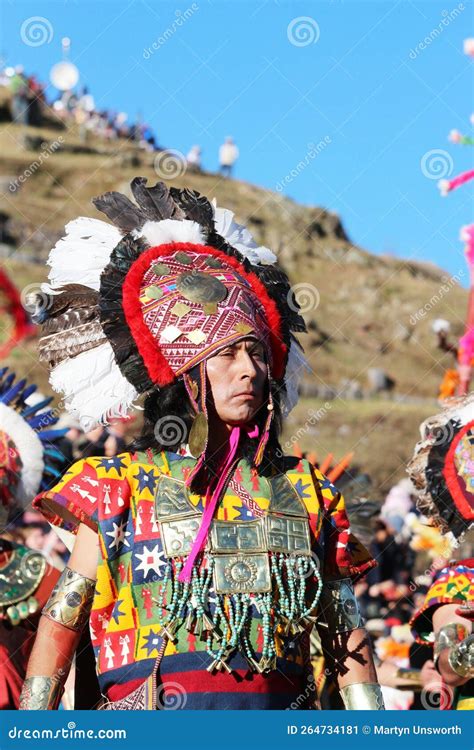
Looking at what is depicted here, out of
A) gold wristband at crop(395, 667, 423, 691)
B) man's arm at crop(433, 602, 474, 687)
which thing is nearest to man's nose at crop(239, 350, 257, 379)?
man's arm at crop(433, 602, 474, 687)

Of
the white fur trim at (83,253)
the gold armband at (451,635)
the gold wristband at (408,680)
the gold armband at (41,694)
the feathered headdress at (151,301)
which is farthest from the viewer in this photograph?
Answer: the gold wristband at (408,680)

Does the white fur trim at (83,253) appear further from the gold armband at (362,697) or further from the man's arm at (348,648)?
the gold armband at (362,697)

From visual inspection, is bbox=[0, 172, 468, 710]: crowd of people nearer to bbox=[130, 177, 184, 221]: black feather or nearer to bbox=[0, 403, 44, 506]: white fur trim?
bbox=[130, 177, 184, 221]: black feather

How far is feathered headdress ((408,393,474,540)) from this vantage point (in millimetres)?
6340

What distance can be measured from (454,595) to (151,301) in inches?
86.4

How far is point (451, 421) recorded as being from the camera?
6539mm

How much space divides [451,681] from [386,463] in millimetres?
25131

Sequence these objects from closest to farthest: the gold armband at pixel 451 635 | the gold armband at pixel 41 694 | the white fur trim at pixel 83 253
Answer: the gold armband at pixel 41 694
the white fur trim at pixel 83 253
the gold armband at pixel 451 635

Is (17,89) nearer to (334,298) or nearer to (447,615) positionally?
(334,298)

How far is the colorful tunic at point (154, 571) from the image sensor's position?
4281mm

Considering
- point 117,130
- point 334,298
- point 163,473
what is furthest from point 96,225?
point 117,130

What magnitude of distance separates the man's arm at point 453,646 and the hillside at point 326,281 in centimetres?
2238

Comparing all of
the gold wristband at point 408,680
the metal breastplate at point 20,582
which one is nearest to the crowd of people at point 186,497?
the metal breastplate at point 20,582

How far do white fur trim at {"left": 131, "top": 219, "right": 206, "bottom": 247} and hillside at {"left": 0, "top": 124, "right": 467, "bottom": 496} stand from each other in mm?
23695
